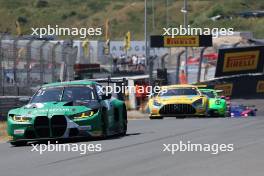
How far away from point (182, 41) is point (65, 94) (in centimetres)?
2558

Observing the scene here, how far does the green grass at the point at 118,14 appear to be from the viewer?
91.5 metres

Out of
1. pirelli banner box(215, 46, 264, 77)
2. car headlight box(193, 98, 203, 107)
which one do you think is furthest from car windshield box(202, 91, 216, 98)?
pirelli banner box(215, 46, 264, 77)

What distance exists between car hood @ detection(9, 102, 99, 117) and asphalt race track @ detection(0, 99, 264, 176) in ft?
2.26

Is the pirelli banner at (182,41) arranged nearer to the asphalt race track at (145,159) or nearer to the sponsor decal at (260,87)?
the sponsor decal at (260,87)

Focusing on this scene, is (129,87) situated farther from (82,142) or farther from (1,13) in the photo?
(1,13)

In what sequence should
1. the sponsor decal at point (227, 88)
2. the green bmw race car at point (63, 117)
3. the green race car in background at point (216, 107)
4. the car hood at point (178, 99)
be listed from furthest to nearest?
the sponsor decal at point (227, 88)
the green race car in background at point (216, 107)
the car hood at point (178, 99)
the green bmw race car at point (63, 117)

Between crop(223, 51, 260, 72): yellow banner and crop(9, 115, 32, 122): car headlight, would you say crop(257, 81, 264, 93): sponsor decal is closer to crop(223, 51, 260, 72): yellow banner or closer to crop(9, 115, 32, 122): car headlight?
crop(223, 51, 260, 72): yellow banner

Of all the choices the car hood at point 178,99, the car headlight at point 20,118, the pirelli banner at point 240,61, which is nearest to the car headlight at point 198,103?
the car hood at point 178,99

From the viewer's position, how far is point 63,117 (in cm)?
1579

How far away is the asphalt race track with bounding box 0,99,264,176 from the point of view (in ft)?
35.9

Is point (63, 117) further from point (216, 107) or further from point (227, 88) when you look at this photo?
point (227, 88)

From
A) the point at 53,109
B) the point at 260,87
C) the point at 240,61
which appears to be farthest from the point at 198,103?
the point at 240,61

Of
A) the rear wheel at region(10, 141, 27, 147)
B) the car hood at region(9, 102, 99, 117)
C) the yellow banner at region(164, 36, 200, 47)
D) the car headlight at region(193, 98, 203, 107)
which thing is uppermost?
the yellow banner at region(164, 36, 200, 47)

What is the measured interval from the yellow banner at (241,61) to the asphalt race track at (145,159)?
82.4 feet
